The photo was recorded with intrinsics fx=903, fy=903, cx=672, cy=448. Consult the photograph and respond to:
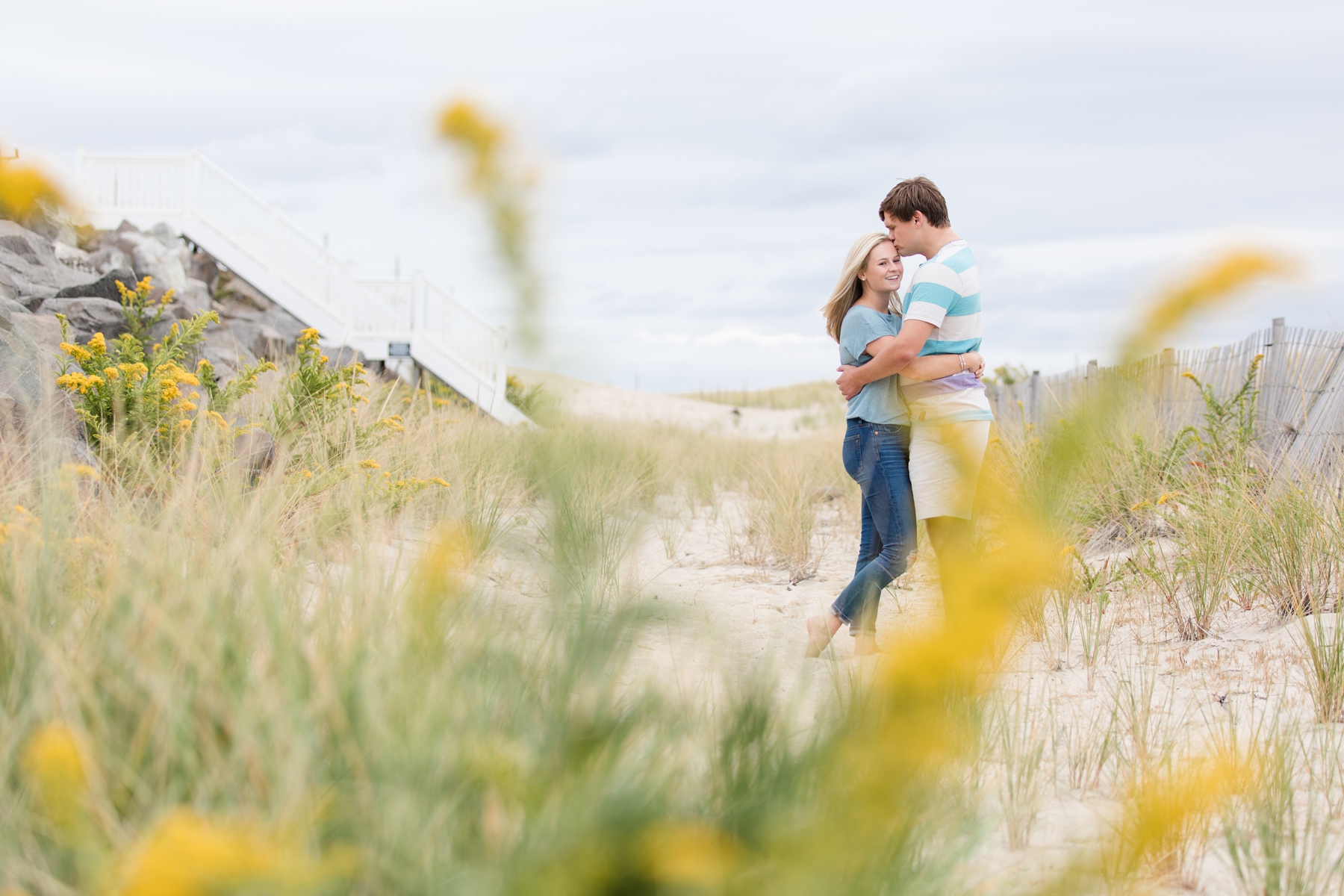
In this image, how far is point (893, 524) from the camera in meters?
3.73

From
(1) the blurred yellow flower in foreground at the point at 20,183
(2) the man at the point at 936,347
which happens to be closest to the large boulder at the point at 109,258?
(1) the blurred yellow flower in foreground at the point at 20,183

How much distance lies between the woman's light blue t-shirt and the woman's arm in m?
0.29

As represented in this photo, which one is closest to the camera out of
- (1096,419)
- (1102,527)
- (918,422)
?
(1096,419)

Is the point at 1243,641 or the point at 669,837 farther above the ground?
the point at 669,837

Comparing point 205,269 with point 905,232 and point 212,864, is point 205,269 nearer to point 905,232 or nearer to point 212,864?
point 905,232

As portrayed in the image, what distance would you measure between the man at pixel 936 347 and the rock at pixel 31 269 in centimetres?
727

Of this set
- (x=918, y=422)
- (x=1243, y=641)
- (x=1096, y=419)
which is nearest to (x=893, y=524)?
(x=918, y=422)

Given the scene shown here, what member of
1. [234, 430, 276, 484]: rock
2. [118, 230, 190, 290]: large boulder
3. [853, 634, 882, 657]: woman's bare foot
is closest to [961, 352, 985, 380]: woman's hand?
[853, 634, 882, 657]: woman's bare foot

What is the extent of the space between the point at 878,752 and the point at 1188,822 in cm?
154

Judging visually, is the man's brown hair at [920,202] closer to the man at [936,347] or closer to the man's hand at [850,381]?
the man at [936,347]

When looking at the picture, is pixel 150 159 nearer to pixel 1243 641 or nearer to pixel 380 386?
pixel 380 386

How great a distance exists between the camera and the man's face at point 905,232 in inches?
139

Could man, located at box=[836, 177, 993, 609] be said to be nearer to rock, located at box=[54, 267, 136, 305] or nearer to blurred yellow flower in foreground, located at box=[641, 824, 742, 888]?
blurred yellow flower in foreground, located at box=[641, 824, 742, 888]

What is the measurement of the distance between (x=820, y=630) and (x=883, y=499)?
2.02ft
